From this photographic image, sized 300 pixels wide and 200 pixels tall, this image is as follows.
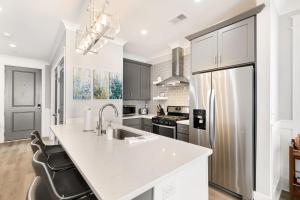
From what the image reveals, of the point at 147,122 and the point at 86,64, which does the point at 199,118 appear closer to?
the point at 147,122

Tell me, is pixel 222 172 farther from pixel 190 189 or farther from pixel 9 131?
pixel 9 131

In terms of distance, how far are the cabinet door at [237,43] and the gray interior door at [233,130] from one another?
0.16m

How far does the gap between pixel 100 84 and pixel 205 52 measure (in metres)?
2.19

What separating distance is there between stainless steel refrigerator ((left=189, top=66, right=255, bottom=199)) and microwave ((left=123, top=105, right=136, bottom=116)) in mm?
2376

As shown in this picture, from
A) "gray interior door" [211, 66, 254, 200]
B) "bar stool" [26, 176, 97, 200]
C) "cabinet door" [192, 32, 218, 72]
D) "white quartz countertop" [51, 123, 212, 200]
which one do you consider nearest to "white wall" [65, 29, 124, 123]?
"white quartz countertop" [51, 123, 212, 200]

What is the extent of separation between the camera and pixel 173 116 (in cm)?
382

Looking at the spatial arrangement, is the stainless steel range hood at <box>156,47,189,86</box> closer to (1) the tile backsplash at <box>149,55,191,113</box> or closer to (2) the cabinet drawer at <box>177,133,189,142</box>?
(1) the tile backsplash at <box>149,55,191,113</box>

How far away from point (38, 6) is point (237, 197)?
→ 4.06 m

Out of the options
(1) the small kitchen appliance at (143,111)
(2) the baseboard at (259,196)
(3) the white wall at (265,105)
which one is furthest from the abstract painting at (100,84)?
(2) the baseboard at (259,196)

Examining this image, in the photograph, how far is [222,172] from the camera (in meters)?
2.16

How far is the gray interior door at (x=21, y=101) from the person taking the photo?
4.79m

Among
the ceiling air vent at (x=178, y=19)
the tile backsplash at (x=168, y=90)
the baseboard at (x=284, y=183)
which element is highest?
the ceiling air vent at (x=178, y=19)

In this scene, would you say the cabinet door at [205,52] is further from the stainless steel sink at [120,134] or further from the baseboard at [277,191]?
the baseboard at [277,191]

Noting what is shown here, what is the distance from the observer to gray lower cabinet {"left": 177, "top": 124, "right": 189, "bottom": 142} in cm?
292
